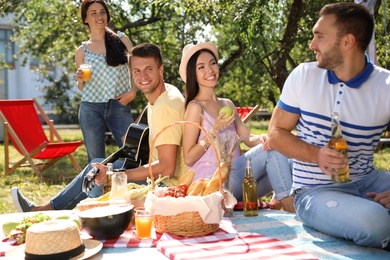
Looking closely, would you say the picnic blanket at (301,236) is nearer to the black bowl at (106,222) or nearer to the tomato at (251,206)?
the tomato at (251,206)

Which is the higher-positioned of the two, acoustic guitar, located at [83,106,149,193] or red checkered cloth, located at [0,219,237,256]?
acoustic guitar, located at [83,106,149,193]

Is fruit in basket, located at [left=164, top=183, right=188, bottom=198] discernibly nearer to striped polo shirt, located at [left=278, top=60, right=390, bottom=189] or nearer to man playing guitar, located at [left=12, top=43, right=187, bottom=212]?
man playing guitar, located at [left=12, top=43, right=187, bottom=212]

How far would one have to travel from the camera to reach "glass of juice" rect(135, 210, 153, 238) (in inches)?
109

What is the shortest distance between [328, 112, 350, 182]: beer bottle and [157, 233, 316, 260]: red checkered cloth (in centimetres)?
44

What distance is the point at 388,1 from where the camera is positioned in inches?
344

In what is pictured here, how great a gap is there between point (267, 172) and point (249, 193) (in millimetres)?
322

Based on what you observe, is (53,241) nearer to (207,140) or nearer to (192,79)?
(207,140)

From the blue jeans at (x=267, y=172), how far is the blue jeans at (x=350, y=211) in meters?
0.38

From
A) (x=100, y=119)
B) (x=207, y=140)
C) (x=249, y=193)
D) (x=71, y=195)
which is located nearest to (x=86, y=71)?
(x=100, y=119)

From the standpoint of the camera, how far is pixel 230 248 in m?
2.58

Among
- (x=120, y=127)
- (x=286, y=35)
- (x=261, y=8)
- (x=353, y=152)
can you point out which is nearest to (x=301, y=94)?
(x=353, y=152)

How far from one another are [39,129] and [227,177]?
572cm

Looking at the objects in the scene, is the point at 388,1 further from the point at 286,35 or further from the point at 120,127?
the point at 120,127

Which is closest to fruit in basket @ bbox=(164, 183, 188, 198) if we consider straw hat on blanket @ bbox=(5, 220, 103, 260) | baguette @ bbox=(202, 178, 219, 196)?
baguette @ bbox=(202, 178, 219, 196)
